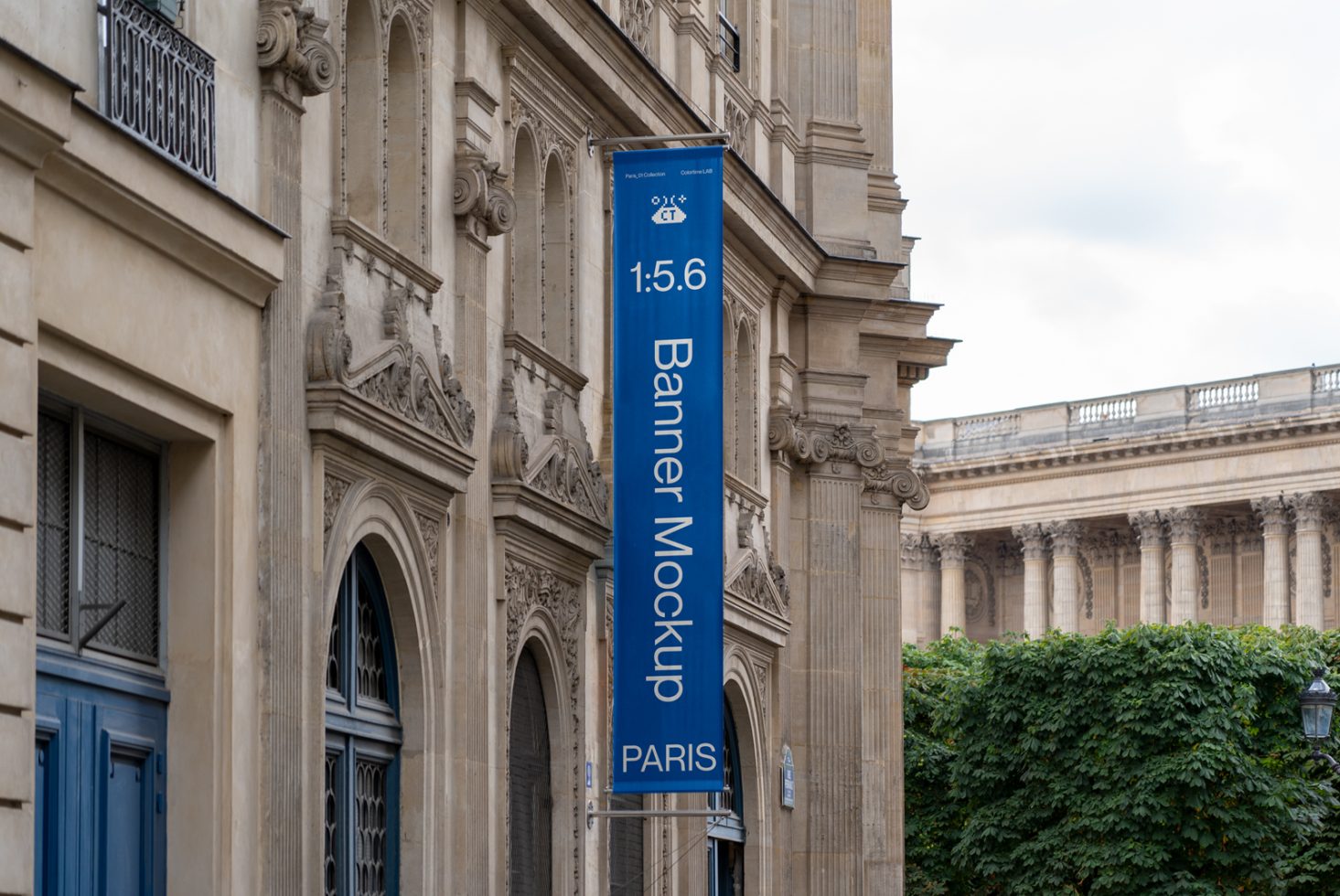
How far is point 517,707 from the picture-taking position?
24.3m

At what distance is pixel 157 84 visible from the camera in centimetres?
1698

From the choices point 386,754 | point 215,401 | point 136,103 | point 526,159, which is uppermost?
point 526,159

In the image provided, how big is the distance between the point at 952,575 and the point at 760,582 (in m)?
77.6

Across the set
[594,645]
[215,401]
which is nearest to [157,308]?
[215,401]

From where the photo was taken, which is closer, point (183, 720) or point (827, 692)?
point (183, 720)

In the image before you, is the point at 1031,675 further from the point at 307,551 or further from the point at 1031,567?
the point at 1031,567

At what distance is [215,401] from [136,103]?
196 cm

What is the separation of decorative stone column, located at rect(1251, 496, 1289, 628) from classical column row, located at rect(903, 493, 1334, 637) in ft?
0.10

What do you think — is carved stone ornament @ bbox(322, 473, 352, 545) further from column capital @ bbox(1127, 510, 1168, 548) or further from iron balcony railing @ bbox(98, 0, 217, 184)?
column capital @ bbox(1127, 510, 1168, 548)

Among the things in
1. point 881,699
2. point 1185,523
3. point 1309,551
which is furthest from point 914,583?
point 881,699

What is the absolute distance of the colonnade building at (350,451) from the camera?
16.0 metres

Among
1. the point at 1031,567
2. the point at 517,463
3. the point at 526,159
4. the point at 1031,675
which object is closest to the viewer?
the point at 517,463

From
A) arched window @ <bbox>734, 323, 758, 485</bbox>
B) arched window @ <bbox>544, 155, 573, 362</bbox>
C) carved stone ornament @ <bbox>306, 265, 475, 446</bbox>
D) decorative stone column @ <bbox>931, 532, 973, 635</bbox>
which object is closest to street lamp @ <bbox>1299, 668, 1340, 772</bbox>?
arched window @ <bbox>734, 323, 758, 485</bbox>

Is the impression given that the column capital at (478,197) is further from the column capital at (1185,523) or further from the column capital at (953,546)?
the column capital at (953,546)
